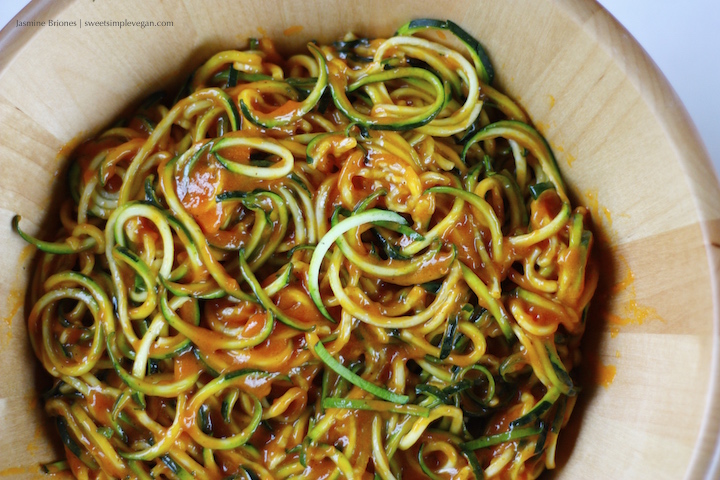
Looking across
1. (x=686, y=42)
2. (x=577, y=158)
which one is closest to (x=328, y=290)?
(x=577, y=158)

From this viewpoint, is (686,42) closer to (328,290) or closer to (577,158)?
(577,158)

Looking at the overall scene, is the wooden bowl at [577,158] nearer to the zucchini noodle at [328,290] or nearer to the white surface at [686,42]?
the zucchini noodle at [328,290]

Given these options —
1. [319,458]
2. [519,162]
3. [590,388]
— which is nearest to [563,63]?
[519,162]

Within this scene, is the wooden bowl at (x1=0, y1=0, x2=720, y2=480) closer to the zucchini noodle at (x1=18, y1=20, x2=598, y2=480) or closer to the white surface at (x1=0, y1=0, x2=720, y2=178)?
the zucchini noodle at (x1=18, y1=20, x2=598, y2=480)

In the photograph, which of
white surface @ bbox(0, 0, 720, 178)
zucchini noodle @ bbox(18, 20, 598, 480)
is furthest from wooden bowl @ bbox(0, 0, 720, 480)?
white surface @ bbox(0, 0, 720, 178)

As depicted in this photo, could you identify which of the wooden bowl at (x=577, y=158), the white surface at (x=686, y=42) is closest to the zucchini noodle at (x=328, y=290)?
the wooden bowl at (x=577, y=158)

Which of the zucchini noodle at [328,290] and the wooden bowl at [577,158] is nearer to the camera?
the wooden bowl at [577,158]

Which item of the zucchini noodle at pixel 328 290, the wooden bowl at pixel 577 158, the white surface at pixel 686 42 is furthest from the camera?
the white surface at pixel 686 42
